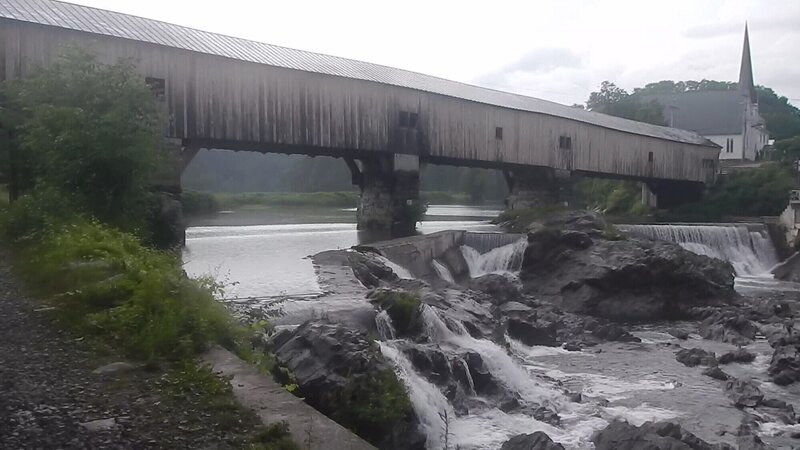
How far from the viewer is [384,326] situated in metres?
10.0

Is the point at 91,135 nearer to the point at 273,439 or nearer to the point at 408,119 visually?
the point at 273,439

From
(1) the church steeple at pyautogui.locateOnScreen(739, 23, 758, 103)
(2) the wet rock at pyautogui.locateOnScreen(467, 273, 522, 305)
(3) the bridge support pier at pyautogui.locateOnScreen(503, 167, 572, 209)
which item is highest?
(1) the church steeple at pyautogui.locateOnScreen(739, 23, 758, 103)

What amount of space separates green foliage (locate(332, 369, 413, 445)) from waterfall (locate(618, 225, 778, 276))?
2009cm

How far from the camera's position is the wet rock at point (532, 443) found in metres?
7.69

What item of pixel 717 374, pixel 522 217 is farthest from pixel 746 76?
pixel 717 374

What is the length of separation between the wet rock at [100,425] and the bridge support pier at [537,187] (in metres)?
26.5

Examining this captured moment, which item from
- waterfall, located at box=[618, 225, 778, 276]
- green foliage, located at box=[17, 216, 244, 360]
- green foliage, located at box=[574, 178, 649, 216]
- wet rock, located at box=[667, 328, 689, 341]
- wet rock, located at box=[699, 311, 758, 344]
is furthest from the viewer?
green foliage, located at box=[574, 178, 649, 216]

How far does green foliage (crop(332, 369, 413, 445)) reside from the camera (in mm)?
6531

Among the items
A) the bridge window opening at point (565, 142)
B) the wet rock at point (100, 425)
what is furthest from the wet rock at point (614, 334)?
the bridge window opening at point (565, 142)

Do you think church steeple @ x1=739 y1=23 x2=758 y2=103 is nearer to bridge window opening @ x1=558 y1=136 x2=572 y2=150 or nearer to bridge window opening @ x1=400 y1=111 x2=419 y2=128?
bridge window opening @ x1=558 y1=136 x2=572 y2=150

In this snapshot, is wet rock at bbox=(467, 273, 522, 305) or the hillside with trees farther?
the hillside with trees

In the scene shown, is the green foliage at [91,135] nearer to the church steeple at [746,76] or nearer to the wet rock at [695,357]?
the wet rock at [695,357]

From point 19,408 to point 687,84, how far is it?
94.5 meters

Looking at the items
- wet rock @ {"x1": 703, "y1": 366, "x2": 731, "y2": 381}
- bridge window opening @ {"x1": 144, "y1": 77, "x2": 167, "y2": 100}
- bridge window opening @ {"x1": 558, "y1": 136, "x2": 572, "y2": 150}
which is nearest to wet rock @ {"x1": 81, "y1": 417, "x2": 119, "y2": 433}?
wet rock @ {"x1": 703, "y1": 366, "x2": 731, "y2": 381}
